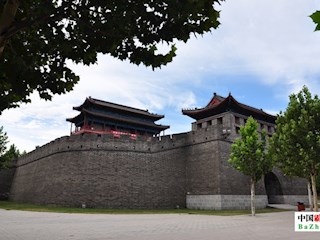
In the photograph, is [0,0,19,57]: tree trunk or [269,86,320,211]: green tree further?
[269,86,320,211]: green tree

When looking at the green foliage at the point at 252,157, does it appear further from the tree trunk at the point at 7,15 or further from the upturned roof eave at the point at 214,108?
the tree trunk at the point at 7,15

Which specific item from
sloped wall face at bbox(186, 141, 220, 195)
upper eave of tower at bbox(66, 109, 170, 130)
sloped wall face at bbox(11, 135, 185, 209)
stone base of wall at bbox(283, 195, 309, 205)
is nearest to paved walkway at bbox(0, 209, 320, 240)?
sloped wall face at bbox(186, 141, 220, 195)

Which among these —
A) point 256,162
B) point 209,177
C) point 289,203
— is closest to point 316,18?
point 256,162

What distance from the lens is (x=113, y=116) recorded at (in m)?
33.2

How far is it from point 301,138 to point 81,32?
1359cm

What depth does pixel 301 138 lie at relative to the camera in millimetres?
14945

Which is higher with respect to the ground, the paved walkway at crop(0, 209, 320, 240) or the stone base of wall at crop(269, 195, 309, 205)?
the stone base of wall at crop(269, 195, 309, 205)

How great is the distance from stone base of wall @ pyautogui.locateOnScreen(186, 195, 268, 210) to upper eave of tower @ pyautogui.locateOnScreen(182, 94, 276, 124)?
845 cm

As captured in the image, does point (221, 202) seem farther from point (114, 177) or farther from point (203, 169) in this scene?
point (114, 177)

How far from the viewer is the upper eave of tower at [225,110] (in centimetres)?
2669

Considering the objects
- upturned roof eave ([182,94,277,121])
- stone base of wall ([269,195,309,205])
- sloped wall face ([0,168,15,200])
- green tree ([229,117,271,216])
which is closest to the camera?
green tree ([229,117,271,216])

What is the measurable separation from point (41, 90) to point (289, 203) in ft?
85.5

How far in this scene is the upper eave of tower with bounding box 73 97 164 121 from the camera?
32.1 meters

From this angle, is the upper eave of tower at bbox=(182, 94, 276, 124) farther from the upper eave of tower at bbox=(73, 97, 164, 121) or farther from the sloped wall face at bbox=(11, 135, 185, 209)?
the upper eave of tower at bbox=(73, 97, 164, 121)
